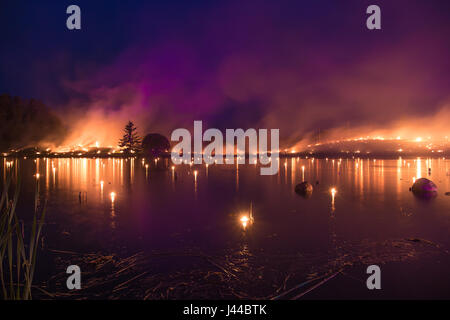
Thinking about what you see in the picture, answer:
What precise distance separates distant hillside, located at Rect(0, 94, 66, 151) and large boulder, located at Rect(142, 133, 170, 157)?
172ft

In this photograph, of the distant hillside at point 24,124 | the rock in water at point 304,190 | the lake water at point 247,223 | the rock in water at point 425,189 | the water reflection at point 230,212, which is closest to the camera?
the lake water at point 247,223

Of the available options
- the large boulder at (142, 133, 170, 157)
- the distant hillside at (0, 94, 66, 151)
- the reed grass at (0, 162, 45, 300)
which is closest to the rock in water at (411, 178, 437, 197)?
the reed grass at (0, 162, 45, 300)

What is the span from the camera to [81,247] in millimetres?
13203

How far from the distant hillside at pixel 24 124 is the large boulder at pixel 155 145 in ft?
172

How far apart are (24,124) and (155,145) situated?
73815 mm

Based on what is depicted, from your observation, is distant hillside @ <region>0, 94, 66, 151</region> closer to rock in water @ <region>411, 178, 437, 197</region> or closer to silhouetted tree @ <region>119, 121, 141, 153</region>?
silhouetted tree @ <region>119, 121, 141, 153</region>

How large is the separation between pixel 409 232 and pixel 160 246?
40.9 feet

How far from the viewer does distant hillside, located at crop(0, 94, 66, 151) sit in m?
→ 106

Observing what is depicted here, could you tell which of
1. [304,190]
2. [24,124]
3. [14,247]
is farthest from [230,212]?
[24,124]

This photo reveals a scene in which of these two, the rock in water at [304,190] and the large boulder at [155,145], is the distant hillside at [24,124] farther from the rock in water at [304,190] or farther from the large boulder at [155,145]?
the rock in water at [304,190]

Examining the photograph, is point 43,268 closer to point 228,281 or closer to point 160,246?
point 160,246

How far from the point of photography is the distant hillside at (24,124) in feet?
349

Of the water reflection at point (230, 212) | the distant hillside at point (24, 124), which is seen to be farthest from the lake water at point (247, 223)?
the distant hillside at point (24, 124)

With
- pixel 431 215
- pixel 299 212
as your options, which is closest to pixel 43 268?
pixel 299 212
